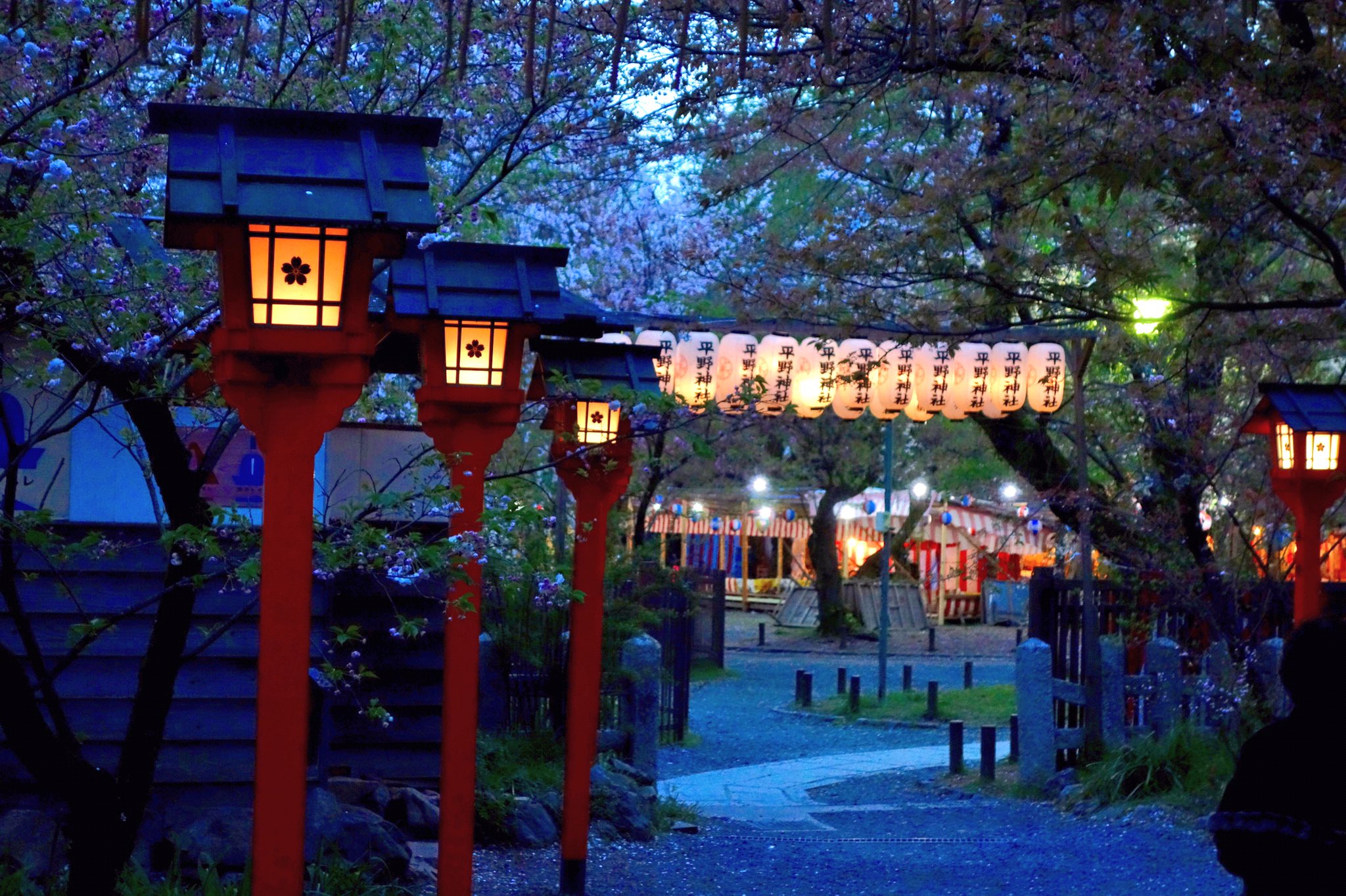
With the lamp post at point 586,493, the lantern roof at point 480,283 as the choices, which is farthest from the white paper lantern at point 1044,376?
the lantern roof at point 480,283

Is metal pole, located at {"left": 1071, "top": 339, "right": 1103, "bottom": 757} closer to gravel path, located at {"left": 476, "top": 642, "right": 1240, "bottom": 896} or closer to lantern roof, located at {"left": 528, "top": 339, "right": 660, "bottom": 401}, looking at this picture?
gravel path, located at {"left": 476, "top": 642, "right": 1240, "bottom": 896}

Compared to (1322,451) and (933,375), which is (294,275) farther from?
(933,375)

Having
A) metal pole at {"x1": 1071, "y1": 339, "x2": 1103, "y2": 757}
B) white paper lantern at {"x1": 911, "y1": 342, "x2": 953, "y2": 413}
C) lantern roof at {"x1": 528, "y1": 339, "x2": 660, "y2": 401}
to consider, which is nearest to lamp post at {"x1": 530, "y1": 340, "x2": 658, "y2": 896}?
lantern roof at {"x1": 528, "y1": 339, "x2": 660, "y2": 401}

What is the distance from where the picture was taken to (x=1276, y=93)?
24.8ft

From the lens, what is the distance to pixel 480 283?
7.03 metres

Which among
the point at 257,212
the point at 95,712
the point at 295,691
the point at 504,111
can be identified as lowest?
the point at 95,712

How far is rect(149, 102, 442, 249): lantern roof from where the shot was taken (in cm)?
440

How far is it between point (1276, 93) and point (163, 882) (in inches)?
276

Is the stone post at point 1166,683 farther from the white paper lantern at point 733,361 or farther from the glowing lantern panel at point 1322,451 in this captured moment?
the white paper lantern at point 733,361

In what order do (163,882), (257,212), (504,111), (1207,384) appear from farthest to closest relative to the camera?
(1207,384) → (504,111) → (163,882) → (257,212)

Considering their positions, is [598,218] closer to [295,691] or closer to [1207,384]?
[1207,384]

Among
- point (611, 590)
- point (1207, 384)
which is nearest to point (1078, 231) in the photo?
point (1207, 384)

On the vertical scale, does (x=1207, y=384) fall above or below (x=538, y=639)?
above

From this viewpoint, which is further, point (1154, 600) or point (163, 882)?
point (1154, 600)
